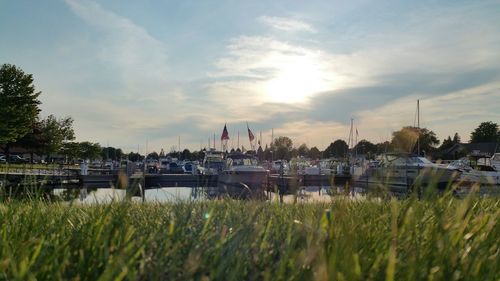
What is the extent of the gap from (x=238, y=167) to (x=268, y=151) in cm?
4627

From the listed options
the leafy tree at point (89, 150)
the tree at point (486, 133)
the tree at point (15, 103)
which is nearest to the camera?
the tree at point (15, 103)

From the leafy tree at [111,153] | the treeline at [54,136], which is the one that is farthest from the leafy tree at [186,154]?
the leafy tree at [111,153]

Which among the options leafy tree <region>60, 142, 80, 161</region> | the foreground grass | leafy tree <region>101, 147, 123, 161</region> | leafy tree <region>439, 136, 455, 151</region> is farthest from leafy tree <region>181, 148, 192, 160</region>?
the foreground grass

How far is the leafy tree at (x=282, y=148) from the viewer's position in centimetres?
9862

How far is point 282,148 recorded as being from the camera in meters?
102

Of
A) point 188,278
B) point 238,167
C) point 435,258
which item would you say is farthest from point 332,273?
point 238,167

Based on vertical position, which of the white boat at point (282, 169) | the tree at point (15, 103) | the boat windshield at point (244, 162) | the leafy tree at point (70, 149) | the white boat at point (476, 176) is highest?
the tree at point (15, 103)

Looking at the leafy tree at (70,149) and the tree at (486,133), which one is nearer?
the leafy tree at (70,149)

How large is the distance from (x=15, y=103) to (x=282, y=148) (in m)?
66.2

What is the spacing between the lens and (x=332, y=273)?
1837 mm

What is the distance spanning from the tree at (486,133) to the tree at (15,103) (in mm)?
96872

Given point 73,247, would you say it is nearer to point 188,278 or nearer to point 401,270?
point 188,278

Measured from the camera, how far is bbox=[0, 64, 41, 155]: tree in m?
38.8

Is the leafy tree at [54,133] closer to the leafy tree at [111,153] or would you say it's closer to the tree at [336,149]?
the leafy tree at [111,153]
